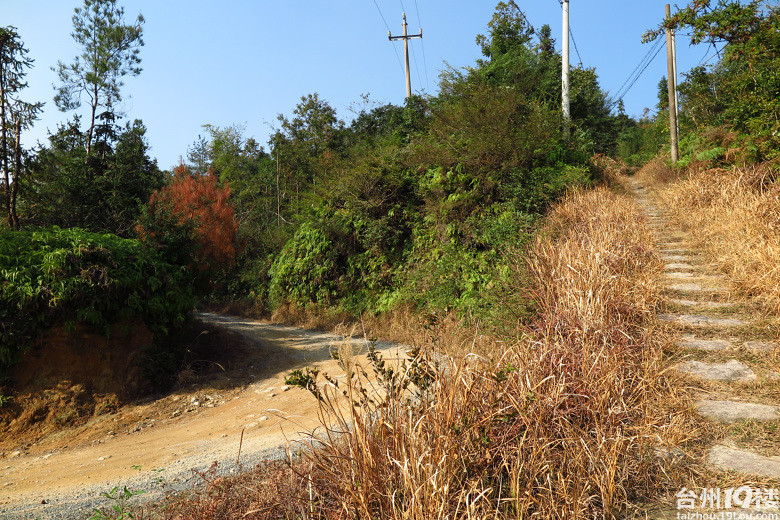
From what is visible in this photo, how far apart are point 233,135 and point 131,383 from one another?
2326 cm

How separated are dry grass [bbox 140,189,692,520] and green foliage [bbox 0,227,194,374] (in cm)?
483

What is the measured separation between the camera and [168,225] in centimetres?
884

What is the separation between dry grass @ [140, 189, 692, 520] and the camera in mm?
2248

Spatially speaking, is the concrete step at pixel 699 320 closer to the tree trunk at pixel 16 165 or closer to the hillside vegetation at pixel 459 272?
the hillside vegetation at pixel 459 272

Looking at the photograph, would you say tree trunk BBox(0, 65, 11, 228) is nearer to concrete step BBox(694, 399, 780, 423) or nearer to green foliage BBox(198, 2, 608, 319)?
green foliage BBox(198, 2, 608, 319)

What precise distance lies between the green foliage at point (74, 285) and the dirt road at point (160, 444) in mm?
1411

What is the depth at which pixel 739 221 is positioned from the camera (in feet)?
23.2

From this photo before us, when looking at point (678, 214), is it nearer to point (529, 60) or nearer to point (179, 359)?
point (529, 60)

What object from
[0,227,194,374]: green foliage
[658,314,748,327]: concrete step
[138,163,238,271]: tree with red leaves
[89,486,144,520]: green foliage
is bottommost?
[89,486,144,520]: green foliage

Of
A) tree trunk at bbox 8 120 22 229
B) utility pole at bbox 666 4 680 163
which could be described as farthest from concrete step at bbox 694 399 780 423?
utility pole at bbox 666 4 680 163

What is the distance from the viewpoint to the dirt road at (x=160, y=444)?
4.22 m

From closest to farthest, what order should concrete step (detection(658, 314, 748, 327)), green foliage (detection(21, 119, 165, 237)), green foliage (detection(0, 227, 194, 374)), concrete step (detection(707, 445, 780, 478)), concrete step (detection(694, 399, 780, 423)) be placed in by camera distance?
concrete step (detection(707, 445, 780, 478)), concrete step (detection(694, 399, 780, 423)), concrete step (detection(658, 314, 748, 327)), green foliage (detection(0, 227, 194, 374)), green foliage (detection(21, 119, 165, 237))

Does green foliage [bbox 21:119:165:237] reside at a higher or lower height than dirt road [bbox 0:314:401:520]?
higher

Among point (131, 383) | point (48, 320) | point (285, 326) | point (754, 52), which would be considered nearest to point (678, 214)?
point (754, 52)
